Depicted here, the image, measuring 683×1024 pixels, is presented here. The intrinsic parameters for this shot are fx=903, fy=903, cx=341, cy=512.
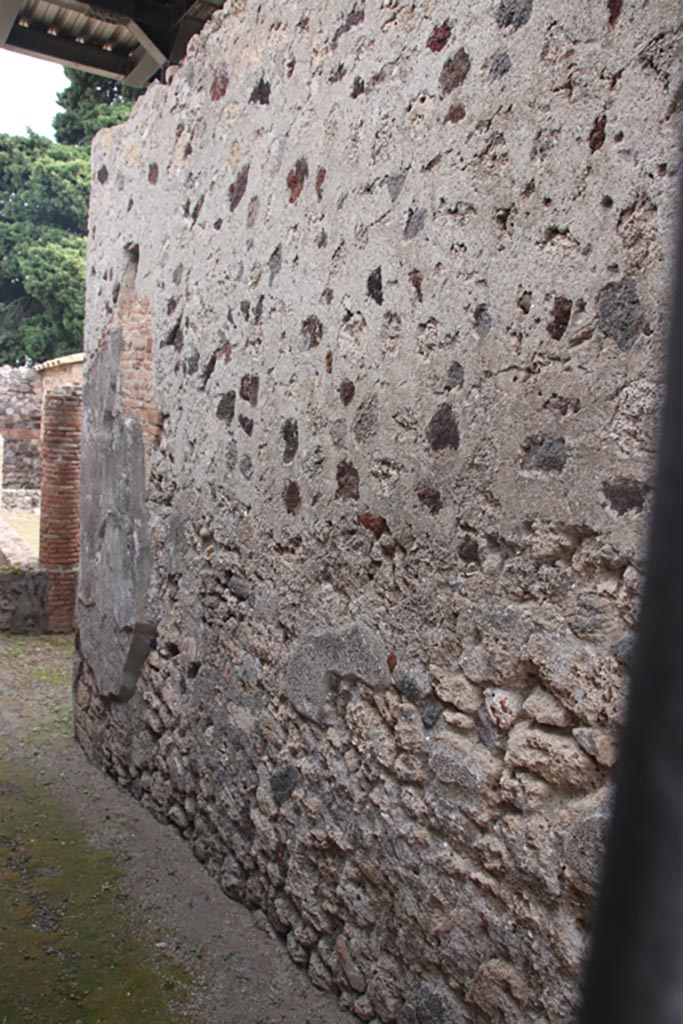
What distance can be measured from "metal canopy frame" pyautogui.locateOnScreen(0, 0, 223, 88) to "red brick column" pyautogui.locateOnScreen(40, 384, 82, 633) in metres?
2.95

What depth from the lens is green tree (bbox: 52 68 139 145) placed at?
67.8 feet

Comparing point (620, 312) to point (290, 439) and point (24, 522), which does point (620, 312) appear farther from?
point (24, 522)

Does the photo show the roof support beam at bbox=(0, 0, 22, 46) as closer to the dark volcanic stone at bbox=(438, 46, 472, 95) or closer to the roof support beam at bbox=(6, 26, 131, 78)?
the roof support beam at bbox=(6, 26, 131, 78)

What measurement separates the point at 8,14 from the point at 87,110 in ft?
63.1

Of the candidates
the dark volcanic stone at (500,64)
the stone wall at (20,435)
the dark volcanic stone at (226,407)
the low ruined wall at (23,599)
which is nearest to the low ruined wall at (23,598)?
the low ruined wall at (23,599)

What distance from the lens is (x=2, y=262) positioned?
79.1 feet

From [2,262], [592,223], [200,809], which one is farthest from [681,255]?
[2,262]

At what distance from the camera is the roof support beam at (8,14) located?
5164 mm

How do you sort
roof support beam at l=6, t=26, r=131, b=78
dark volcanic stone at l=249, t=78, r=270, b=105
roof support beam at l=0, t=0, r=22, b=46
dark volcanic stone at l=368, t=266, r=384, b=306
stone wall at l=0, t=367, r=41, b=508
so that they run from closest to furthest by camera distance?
1. dark volcanic stone at l=368, t=266, r=384, b=306
2. dark volcanic stone at l=249, t=78, r=270, b=105
3. roof support beam at l=0, t=0, r=22, b=46
4. roof support beam at l=6, t=26, r=131, b=78
5. stone wall at l=0, t=367, r=41, b=508

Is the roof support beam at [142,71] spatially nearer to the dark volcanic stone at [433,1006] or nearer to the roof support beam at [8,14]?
the roof support beam at [8,14]

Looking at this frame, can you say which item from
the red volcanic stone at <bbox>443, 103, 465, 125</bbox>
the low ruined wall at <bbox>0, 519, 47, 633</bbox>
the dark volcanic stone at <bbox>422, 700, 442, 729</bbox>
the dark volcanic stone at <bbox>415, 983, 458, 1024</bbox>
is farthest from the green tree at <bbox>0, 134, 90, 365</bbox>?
the dark volcanic stone at <bbox>415, 983, 458, 1024</bbox>

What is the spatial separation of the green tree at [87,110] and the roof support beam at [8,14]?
593 inches

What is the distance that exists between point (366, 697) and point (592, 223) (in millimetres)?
1447

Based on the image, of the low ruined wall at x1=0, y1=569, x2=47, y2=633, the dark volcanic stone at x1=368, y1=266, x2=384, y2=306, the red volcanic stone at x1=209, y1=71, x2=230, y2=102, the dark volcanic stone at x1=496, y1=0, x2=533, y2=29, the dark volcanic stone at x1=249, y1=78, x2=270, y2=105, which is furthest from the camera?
the low ruined wall at x1=0, y1=569, x2=47, y2=633
